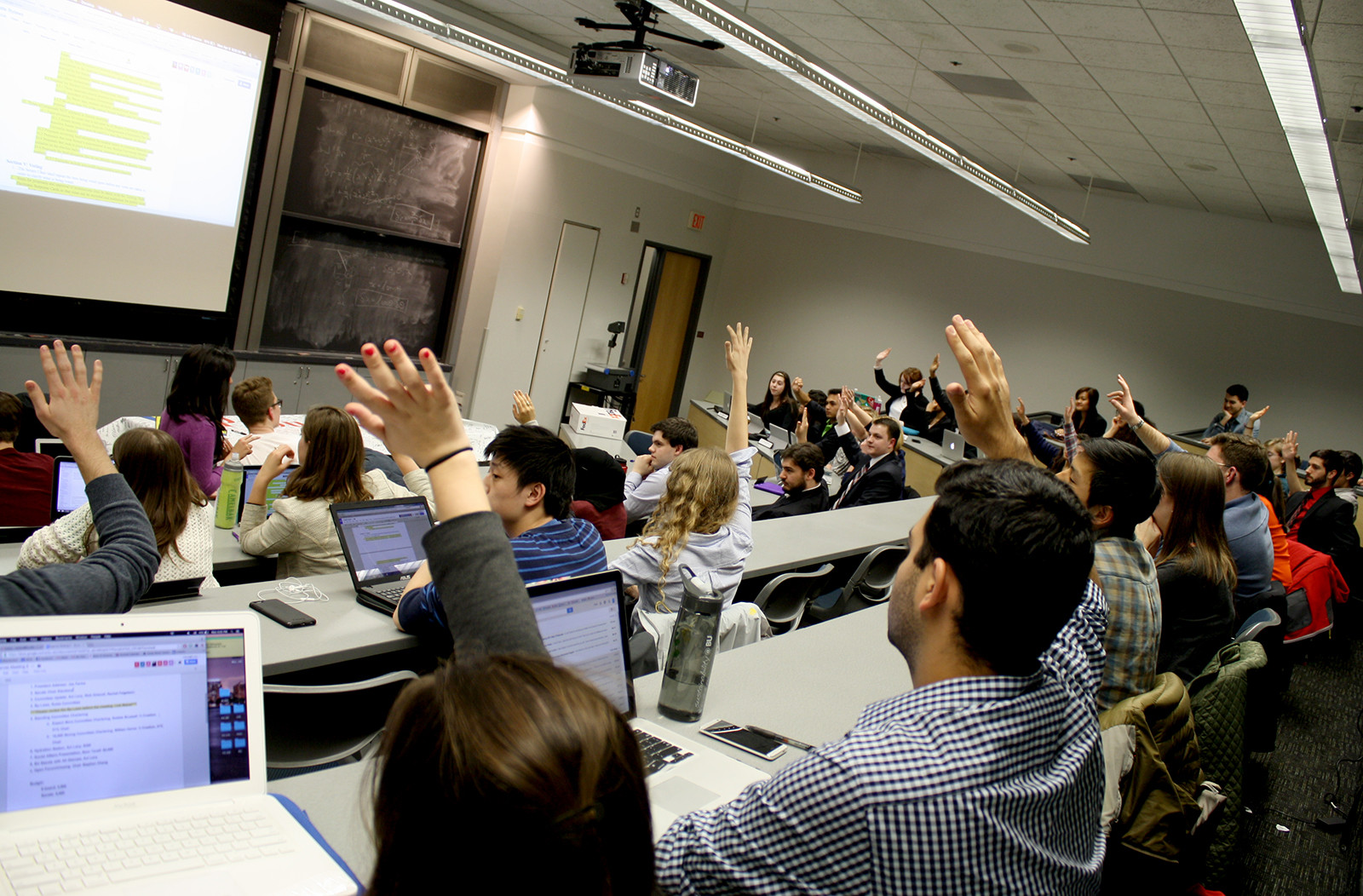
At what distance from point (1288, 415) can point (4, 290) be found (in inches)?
400

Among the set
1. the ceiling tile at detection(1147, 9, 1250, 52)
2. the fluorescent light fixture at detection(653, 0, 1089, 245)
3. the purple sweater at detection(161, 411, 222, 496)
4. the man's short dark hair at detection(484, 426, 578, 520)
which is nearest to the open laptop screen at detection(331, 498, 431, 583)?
the man's short dark hair at detection(484, 426, 578, 520)

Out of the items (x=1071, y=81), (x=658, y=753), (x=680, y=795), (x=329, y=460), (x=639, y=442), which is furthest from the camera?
(x=639, y=442)

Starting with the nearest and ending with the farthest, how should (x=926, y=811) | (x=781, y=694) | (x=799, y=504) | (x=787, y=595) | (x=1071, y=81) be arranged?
(x=926, y=811), (x=781, y=694), (x=787, y=595), (x=799, y=504), (x=1071, y=81)

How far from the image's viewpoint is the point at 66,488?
286cm

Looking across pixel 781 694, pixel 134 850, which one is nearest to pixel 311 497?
pixel 781 694

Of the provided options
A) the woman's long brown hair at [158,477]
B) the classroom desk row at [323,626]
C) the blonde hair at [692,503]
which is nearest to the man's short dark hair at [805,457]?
the classroom desk row at [323,626]

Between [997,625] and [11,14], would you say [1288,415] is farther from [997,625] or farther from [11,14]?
[11,14]

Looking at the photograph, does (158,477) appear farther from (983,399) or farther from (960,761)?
(960,761)

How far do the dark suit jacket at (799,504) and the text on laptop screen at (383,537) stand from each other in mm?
2483

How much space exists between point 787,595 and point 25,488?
107 inches

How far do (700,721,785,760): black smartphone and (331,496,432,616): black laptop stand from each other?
1.05m

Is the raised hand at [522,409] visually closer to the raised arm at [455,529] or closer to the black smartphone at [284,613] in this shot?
the black smartphone at [284,613]

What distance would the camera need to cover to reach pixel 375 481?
136 inches

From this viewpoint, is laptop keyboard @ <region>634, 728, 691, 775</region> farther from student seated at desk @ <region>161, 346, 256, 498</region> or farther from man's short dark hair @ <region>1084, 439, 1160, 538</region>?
student seated at desk @ <region>161, 346, 256, 498</region>
